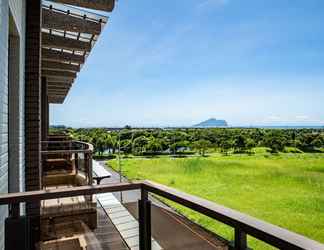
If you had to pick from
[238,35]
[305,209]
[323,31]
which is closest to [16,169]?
[238,35]

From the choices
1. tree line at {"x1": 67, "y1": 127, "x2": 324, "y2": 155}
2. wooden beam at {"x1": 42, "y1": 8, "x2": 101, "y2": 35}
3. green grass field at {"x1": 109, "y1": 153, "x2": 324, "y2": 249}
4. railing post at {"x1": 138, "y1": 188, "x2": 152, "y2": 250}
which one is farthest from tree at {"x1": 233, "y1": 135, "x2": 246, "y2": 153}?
railing post at {"x1": 138, "y1": 188, "x2": 152, "y2": 250}

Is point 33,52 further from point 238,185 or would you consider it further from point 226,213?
point 238,185

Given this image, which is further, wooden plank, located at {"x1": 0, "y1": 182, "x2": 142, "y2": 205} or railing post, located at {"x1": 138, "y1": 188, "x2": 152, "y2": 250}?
railing post, located at {"x1": 138, "y1": 188, "x2": 152, "y2": 250}

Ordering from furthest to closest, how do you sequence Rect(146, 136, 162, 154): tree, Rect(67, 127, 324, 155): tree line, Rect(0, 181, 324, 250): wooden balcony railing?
Rect(146, 136, 162, 154): tree → Rect(67, 127, 324, 155): tree line → Rect(0, 181, 324, 250): wooden balcony railing

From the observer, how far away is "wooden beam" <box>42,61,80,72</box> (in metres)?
5.63

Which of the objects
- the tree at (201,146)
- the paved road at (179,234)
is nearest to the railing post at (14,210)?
the paved road at (179,234)

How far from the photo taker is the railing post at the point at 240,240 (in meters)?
0.92

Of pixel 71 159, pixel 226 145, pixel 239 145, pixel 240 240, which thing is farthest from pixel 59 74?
pixel 239 145

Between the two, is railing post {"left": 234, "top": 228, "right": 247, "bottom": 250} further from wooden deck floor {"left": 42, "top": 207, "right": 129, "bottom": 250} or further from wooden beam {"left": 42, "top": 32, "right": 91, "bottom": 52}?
wooden beam {"left": 42, "top": 32, "right": 91, "bottom": 52}

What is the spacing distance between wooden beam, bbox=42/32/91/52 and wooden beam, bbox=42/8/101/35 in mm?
534

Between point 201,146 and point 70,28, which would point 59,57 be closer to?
point 70,28

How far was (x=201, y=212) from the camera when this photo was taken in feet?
3.65

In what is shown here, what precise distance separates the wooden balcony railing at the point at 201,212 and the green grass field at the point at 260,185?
9.20 m

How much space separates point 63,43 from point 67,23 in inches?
28.0
